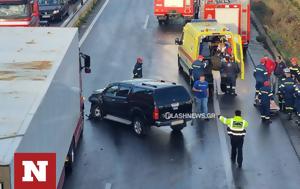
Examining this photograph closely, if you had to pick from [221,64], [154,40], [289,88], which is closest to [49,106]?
[289,88]

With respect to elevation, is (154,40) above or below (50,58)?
below

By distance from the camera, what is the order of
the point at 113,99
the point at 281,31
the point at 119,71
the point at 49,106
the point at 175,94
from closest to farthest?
the point at 49,106
the point at 175,94
the point at 113,99
the point at 119,71
the point at 281,31

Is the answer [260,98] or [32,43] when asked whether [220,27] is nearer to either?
[260,98]

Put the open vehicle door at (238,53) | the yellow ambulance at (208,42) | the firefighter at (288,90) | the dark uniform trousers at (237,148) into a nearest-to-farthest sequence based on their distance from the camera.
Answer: the dark uniform trousers at (237,148)
the firefighter at (288,90)
the open vehicle door at (238,53)
the yellow ambulance at (208,42)

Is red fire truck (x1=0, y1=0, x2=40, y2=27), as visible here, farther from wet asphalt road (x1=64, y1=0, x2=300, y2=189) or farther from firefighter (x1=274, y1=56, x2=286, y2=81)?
firefighter (x1=274, y1=56, x2=286, y2=81)

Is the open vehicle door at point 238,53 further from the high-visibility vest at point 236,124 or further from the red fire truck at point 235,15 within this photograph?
the high-visibility vest at point 236,124

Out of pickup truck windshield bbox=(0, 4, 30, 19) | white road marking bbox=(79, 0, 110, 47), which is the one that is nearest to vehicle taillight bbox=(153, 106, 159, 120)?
pickup truck windshield bbox=(0, 4, 30, 19)

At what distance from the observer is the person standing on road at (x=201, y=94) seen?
2280cm

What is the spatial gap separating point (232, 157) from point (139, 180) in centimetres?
277

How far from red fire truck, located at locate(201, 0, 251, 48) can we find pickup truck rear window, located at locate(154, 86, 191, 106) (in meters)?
12.3

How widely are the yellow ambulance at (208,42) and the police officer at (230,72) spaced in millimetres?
402

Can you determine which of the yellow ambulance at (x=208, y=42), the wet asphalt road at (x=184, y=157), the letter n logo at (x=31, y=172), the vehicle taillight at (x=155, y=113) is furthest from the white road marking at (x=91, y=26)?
the letter n logo at (x=31, y=172)

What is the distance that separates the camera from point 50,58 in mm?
16109

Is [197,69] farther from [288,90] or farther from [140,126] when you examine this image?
[140,126]
